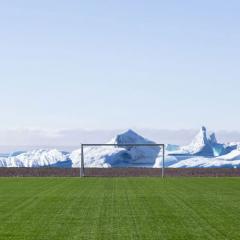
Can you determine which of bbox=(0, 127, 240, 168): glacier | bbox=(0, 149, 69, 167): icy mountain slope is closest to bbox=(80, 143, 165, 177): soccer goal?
bbox=(0, 127, 240, 168): glacier

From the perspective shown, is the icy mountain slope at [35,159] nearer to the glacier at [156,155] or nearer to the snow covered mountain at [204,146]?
the glacier at [156,155]

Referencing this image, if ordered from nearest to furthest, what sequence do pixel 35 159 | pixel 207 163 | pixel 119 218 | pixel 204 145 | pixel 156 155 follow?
pixel 119 218
pixel 207 163
pixel 204 145
pixel 156 155
pixel 35 159

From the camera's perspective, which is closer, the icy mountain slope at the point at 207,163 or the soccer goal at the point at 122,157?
the icy mountain slope at the point at 207,163

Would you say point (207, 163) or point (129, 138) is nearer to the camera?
point (207, 163)

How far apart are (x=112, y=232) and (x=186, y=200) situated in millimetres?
8321

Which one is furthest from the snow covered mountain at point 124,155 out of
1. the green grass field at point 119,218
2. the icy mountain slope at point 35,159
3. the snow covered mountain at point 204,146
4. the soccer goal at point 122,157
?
the green grass field at point 119,218

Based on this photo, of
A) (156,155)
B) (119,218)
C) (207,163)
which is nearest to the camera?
(119,218)

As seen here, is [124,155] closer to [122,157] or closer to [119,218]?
[122,157]

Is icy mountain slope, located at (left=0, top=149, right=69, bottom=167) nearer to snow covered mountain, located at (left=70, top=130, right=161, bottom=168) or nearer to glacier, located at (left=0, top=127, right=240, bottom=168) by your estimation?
glacier, located at (left=0, top=127, right=240, bottom=168)

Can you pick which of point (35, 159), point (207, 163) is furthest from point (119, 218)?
point (35, 159)

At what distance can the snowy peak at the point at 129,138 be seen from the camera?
80.6 meters

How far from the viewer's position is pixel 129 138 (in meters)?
84.8

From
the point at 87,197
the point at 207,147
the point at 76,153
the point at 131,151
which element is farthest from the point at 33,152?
the point at 87,197

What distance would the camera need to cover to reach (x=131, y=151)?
8462cm
